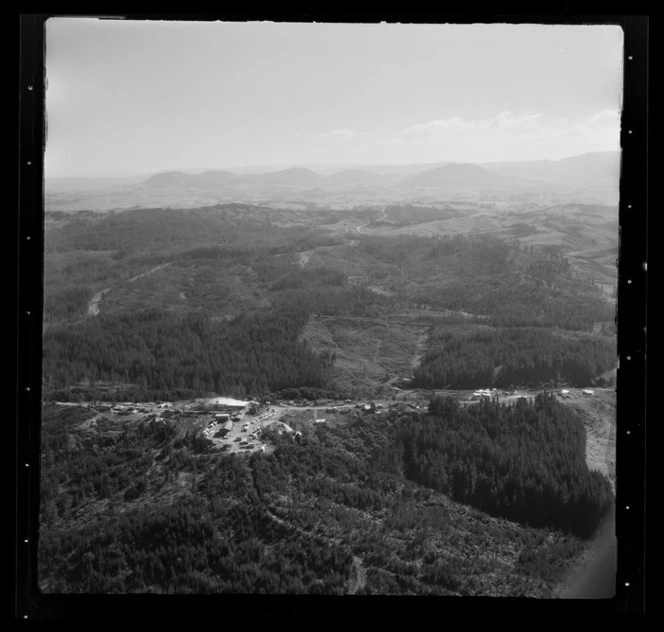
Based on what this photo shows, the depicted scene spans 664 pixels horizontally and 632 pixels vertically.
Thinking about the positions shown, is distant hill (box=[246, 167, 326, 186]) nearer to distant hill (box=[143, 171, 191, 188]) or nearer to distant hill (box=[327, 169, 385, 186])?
distant hill (box=[327, 169, 385, 186])

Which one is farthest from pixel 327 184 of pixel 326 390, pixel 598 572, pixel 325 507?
pixel 598 572

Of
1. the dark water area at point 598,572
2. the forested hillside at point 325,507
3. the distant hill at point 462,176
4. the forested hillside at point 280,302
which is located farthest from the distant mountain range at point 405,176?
the dark water area at point 598,572

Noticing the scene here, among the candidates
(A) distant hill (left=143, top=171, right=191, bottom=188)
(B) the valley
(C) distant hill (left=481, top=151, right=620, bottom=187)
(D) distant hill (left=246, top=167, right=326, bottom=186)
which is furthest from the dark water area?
(A) distant hill (left=143, top=171, right=191, bottom=188)

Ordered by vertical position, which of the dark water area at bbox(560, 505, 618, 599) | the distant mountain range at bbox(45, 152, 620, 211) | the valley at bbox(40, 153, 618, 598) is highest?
the distant mountain range at bbox(45, 152, 620, 211)

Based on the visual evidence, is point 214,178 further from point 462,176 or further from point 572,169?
point 572,169

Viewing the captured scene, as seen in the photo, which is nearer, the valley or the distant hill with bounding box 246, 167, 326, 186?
the valley

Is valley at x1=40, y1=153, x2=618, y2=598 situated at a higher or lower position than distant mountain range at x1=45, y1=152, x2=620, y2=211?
lower
